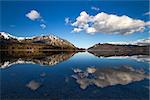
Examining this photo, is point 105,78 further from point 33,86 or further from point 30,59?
point 30,59

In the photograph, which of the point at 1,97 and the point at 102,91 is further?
the point at 102,91

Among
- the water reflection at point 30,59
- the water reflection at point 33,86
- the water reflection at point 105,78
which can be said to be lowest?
the water reflection at point 33,86

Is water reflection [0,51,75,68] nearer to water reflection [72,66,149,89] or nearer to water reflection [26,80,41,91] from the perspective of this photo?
water reflection [72,66,149,89]

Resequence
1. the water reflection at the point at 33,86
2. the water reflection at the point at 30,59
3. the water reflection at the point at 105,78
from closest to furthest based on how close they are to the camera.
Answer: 1. the water reflection at the point at 33,86
2. the water reflection at the point at 105,78
3. the water reflection at the point at 30,59

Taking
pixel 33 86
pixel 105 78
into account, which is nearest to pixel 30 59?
pixel 105 78

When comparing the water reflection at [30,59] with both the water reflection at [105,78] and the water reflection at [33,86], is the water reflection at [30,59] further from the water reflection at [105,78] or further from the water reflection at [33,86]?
the water reflection at [33,86]

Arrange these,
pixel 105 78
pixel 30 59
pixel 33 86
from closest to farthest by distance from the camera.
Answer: pixel 33 86, pixel 105 78, pixel 30 59

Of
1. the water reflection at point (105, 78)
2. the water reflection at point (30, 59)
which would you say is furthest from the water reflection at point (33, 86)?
the water reflection at point (30, 59)

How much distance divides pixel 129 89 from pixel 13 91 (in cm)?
1015

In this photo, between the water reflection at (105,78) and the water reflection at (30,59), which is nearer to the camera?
the water reflection at (105,78)

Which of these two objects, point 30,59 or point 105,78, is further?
point 30,59

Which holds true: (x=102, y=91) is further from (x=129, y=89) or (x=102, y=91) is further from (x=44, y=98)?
(x=44, y=98)

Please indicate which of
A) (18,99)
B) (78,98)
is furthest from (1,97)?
(78,98)

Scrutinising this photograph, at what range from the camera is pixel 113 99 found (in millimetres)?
16906
